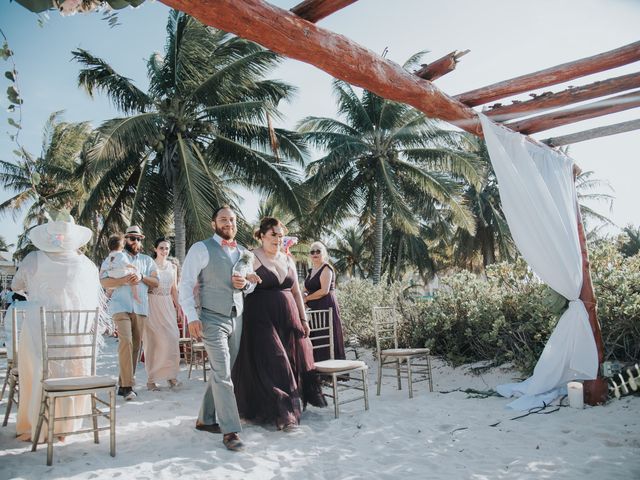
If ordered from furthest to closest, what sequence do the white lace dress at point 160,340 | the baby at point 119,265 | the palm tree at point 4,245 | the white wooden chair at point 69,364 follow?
the palm tree at point 4,245, the white lace dress at point 160,340, the baby at point 119,265, the white wooden chair at point 69,364

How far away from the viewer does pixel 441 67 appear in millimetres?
4449

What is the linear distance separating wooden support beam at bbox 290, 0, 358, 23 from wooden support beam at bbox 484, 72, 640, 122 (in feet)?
8.07

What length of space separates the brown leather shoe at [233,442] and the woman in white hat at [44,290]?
131cm

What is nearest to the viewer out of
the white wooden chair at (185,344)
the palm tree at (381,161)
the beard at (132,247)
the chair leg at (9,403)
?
the chair leg at (9,403)

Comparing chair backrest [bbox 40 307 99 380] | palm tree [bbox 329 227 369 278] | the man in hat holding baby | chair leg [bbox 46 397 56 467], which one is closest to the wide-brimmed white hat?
chair backrest [bbox 40 307 99 380]

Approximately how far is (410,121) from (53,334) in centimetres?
1610

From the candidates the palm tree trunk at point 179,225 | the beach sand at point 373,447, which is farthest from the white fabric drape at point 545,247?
the palm tree trunk at point 179,225

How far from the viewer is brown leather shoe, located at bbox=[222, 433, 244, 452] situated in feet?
12.7

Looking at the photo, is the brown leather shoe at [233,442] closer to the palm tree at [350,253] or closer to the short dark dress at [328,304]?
the short dark dress at [328,304]

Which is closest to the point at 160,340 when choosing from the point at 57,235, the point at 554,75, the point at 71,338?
the point at 71,338

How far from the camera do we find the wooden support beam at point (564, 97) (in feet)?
15.3

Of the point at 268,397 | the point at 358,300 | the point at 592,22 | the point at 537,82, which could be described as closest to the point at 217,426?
the point at 268,397

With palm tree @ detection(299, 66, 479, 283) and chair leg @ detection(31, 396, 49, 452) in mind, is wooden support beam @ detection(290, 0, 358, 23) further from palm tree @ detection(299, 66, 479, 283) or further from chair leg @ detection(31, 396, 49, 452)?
palm tree @ detection(299, 66, 479, 283)

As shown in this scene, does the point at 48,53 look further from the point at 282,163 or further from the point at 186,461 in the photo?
the point at 282,163
